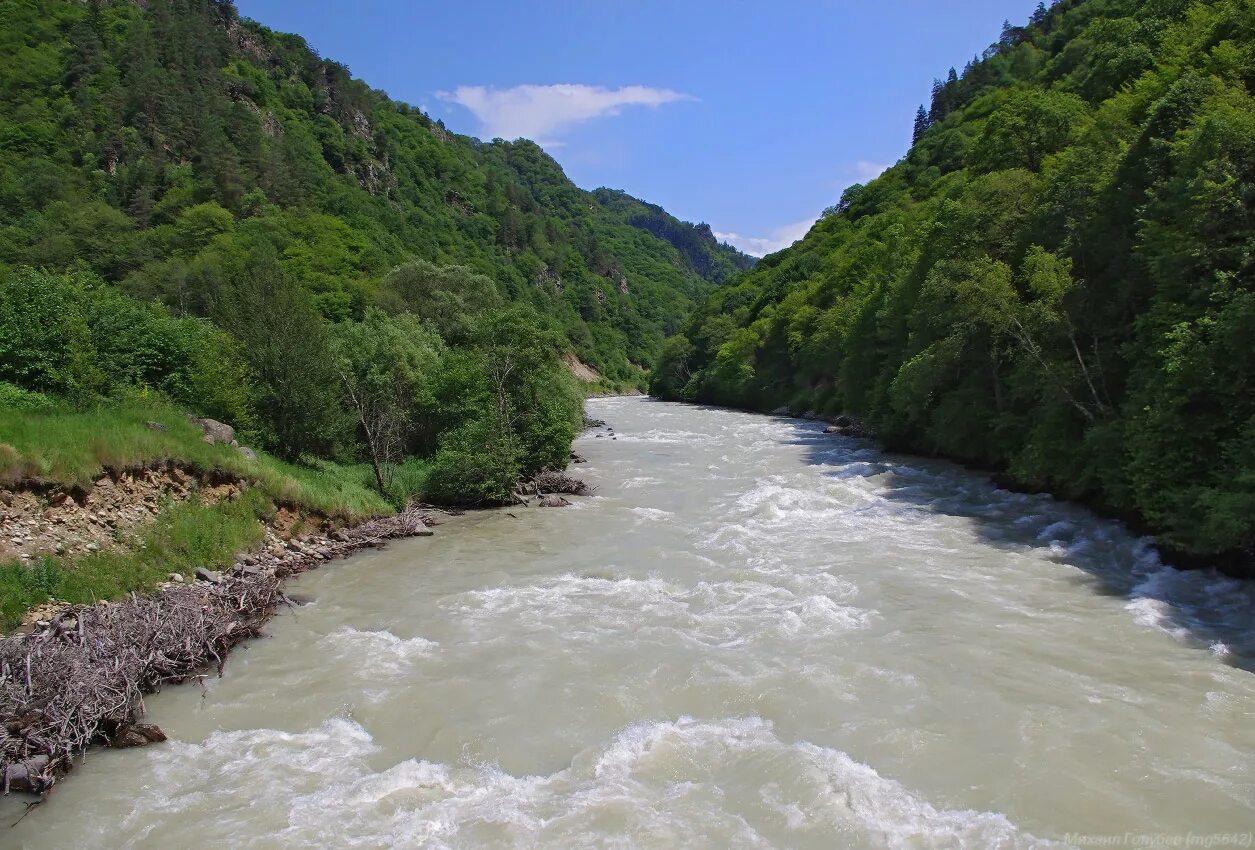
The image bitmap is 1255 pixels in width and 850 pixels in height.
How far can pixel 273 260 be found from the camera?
39.0 meters

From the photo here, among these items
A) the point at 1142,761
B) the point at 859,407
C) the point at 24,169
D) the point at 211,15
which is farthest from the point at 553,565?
the point at 211,15

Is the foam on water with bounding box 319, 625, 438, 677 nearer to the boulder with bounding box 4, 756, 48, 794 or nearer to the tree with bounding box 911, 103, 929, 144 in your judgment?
the boulder with bounding box 4, 756, 48, 794

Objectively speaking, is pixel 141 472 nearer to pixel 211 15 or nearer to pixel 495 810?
pixel 495 810

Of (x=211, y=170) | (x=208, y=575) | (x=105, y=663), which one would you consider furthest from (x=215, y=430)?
(x=211, y=170)

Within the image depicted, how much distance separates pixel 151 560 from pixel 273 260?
30.0 m

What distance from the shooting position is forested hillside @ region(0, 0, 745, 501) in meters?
22.8

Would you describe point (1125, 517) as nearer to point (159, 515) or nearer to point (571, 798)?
point (571, 798)

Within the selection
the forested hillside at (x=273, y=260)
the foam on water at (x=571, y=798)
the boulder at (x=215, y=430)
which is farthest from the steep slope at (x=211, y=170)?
the foam on water at (x=571, y=798)

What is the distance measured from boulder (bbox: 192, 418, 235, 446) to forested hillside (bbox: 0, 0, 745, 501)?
5.85 feet

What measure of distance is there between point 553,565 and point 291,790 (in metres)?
9.81

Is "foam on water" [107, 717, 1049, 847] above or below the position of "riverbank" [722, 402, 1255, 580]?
below

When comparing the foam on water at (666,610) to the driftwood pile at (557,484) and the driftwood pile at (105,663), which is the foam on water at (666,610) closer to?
the driftwood pile at (105,663)

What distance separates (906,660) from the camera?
1145 centimetres

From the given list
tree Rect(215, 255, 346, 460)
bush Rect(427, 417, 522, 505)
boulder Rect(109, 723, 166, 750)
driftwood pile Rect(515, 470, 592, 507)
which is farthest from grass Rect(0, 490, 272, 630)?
driftwood pile Rect(515, 470, 592, 507)
